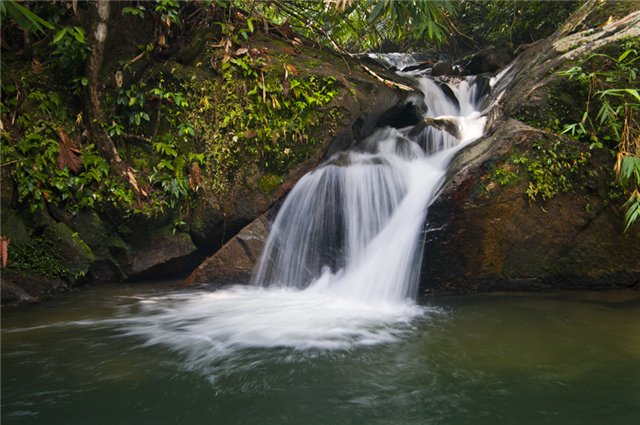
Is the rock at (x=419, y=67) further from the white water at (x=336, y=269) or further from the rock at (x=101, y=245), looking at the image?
the rock at (x=101, y=245)

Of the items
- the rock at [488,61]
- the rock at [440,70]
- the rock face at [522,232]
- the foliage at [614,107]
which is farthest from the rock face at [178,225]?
the rock at [488,61]

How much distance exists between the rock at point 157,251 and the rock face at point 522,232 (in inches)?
115

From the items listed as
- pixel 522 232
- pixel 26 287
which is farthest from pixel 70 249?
pixel 522 232

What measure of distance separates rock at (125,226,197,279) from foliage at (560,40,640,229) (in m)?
4.54

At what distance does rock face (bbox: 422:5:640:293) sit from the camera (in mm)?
4344

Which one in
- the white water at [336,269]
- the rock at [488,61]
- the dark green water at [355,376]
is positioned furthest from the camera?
the rock at [488,61]

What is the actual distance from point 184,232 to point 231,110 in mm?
1657

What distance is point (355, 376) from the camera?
8.55 feet

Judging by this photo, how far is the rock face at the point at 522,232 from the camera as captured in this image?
434cm

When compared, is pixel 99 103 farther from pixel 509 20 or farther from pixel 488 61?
pixel 509 20

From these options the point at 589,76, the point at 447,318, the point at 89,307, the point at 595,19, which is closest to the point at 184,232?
the point at 89,307

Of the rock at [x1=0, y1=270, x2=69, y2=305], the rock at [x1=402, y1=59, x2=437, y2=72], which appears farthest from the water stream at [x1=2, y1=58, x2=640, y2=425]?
the rock at [x1=402, y1=59, x2=437, y2=72]

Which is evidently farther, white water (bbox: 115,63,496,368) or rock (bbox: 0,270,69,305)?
rock (bbox: 0,270,69,305)

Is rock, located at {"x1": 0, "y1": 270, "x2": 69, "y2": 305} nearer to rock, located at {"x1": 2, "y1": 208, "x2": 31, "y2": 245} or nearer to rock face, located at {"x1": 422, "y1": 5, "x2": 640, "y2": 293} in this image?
rock, located at {"x1": 2, "y1": 208, "x2": 31, "y2": 245}
